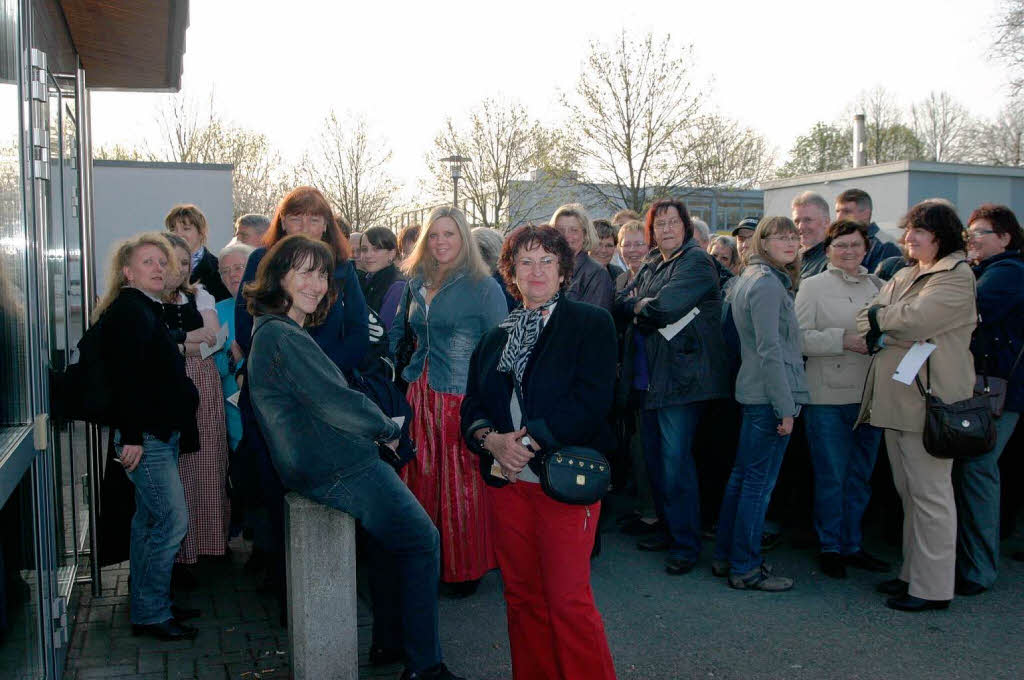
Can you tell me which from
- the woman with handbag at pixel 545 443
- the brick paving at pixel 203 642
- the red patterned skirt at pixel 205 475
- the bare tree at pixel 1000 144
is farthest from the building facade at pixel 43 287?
the bare tree at pixel 1000 144

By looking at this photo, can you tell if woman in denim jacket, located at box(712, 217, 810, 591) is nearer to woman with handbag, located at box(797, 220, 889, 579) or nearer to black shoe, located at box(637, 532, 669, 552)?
woman with handbag, located at box(797, 220, 889, 579)

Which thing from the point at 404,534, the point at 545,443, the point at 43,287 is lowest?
the point at 404,534

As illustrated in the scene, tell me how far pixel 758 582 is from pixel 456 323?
230 cm

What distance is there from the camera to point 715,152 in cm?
3109

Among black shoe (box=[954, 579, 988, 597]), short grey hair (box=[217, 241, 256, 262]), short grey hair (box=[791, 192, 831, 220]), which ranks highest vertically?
short grey hair (box=[791, 192, 831, 220])

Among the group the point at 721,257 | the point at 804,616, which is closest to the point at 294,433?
the point at 804,616

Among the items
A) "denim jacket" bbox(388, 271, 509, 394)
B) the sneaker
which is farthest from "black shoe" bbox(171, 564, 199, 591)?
the sneaker

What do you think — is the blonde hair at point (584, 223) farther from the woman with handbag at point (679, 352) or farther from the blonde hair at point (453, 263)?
the blonde hair at point (453, 263)

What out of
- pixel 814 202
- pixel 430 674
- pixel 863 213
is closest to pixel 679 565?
pixel 430 674

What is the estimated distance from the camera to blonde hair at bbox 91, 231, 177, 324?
177 inches

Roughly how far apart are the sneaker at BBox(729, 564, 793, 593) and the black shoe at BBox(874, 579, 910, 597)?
50 centimetres

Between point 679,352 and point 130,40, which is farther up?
point 130,40

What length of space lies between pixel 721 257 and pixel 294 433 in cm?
507

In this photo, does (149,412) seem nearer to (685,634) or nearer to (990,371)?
(685,634)
